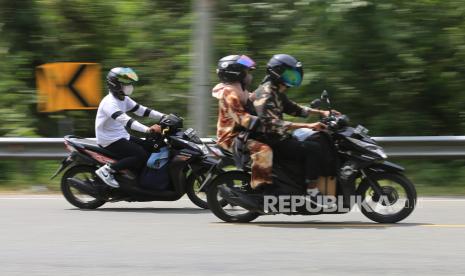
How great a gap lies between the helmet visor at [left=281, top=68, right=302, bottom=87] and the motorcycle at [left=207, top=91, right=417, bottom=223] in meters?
0.42

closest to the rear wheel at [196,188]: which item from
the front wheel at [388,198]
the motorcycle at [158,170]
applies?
the motorcycle at [158,170]

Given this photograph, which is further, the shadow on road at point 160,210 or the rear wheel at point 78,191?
the rear wheel at point 78,191

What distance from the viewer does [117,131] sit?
9406 mm

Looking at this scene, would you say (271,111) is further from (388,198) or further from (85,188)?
(85,188)

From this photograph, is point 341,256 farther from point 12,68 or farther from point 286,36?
point 12,68

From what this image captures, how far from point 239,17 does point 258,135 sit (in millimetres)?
6943

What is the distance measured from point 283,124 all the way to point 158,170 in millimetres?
2029

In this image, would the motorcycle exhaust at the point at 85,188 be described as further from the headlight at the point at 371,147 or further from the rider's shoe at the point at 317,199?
the headlight at the point at 371,147

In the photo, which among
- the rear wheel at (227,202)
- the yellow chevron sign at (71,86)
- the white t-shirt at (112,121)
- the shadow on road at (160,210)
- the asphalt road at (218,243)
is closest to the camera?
the asphalt road at (218,243)

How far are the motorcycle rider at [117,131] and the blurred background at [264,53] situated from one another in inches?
104

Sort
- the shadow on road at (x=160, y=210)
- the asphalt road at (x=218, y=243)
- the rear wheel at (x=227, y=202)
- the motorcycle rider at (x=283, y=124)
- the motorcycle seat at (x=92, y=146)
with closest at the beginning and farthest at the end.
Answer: the asphalt road at (x=218, y=243) < the motorcycle rider at (x=283, y=124) < the rear wheel at (x=227, y=202) < the shadow on road at (x=160, y=210) < the motorcycle seat at (x=92, y=146)

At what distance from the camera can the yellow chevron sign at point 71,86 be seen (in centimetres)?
1266

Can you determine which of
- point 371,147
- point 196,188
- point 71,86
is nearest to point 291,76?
point 371,147

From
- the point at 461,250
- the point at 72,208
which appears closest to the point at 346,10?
the point at 72,208
